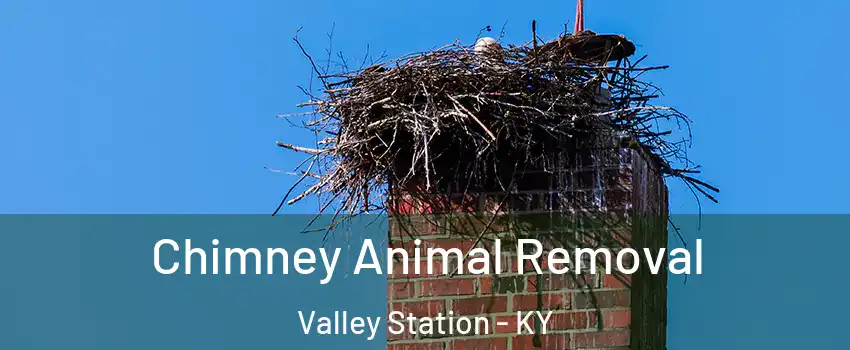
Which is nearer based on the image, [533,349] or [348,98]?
[533,349]

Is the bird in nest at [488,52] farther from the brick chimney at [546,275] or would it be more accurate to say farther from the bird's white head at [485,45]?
the brick chimney at [546,275]

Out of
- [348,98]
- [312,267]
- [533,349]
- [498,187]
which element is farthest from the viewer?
[312,267]

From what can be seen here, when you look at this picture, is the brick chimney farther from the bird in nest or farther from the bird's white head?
the bird's white head

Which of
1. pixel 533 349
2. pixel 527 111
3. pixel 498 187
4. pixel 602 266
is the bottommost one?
pixel 533 349

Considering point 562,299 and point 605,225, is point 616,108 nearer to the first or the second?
point 605,225

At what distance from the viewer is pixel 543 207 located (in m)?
4.61

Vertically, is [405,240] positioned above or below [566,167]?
below

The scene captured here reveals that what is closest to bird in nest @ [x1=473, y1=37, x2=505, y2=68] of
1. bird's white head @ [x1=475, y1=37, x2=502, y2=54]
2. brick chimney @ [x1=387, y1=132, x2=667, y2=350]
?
bird's white head @ [x1=475, y1=37, x2=502, y2=54]

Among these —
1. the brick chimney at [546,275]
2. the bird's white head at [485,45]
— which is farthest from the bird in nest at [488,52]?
the brick chimney at [546,275]

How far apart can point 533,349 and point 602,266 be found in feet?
1.34

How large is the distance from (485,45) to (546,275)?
1.36m

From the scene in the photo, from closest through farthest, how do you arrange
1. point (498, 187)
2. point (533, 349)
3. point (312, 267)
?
point (533, 349) → point (498, 187) → point (312, 267)

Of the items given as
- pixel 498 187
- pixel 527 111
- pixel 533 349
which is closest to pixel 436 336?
pixel 533 349

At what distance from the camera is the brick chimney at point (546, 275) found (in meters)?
4.39
